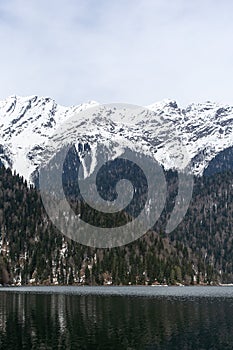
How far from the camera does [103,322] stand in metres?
112

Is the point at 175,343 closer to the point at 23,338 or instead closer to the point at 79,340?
the point at 79,340

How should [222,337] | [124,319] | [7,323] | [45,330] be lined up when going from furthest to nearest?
[124,319]
[7,323]
[45,330]
[222,337]

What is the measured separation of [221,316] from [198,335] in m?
31.6

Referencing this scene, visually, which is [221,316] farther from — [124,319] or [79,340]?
[79,340]

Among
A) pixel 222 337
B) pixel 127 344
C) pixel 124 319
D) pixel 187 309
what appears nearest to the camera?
pixel 127 344

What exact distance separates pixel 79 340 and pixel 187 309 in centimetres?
5778

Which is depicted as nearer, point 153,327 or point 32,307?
point 153,327

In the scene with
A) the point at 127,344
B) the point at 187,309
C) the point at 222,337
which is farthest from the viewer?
the point at 187,309

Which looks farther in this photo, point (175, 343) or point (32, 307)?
point (32, 307)

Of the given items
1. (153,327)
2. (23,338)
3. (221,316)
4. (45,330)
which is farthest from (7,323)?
(221,316)

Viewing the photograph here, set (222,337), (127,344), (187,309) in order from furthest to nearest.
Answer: (187,309) < (222,337) < (127,344)

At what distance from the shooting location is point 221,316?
124 meters

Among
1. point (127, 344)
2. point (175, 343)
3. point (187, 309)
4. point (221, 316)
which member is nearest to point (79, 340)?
point (127, 344)

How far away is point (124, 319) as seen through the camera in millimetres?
116938
